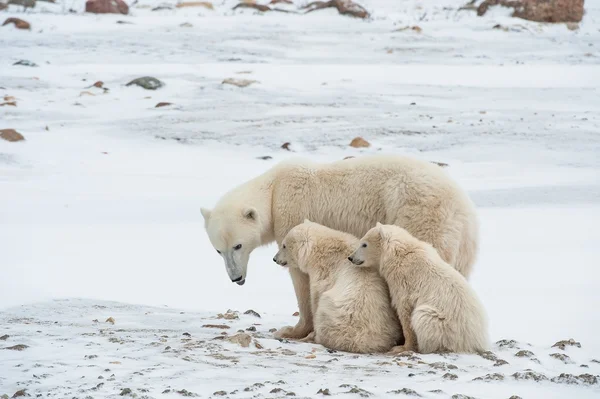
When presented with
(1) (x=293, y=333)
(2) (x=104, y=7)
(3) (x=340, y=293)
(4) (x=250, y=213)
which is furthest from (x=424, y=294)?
(2) (x=104, y=7)

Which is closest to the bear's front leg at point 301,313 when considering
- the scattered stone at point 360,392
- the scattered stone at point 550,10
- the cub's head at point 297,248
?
the cub's head at point 297,248

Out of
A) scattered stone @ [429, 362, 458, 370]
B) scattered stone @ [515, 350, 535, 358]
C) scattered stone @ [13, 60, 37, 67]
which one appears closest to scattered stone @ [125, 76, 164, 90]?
scattered stone @ [13, 60, 37, 67]

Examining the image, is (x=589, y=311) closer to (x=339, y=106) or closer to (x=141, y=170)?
(x=141, y=170)

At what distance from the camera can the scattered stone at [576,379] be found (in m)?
4.57

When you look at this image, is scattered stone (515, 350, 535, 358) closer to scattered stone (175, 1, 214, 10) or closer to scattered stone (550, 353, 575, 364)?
scattered stone (550, 353, 575, 364)

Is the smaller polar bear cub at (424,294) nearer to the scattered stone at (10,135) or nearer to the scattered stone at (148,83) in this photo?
the scattered stone at (10,135)

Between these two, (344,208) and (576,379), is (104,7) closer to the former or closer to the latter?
(344,208)

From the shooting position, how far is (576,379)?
15.1 ft

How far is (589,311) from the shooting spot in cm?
688

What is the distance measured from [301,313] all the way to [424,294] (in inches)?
43.2

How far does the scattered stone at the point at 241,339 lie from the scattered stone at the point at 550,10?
795 inches

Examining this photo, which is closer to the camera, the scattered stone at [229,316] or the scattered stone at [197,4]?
the scattered stone at [229,316]

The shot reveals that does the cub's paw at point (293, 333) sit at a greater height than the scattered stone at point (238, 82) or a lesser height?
lesser

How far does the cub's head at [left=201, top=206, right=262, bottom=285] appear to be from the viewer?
6523 millimetres
